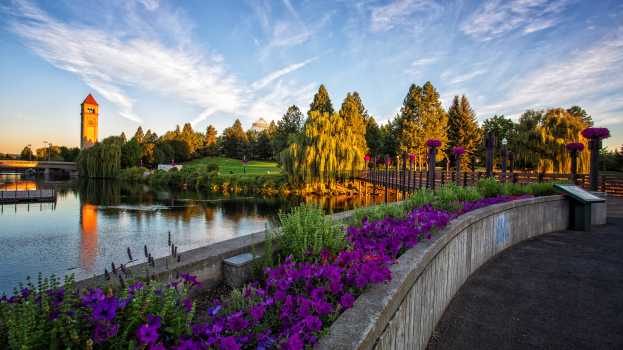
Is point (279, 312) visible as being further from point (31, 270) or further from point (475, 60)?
point (475, 60)

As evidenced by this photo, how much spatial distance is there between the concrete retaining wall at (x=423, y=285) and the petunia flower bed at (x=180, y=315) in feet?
0.37

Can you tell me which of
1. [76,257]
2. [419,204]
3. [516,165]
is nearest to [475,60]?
[419,204]

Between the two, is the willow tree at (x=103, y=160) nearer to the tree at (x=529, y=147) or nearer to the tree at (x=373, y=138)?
the tree at (x=373, y=138)

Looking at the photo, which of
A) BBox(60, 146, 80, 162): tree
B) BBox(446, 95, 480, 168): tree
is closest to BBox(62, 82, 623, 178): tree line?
BBox(446, 95, 480, 168): tree

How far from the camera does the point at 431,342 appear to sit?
2855 mm

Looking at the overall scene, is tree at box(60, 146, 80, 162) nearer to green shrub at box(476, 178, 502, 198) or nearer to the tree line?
the tree line

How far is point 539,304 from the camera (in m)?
3.61

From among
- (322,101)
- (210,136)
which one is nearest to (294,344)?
(322,101)

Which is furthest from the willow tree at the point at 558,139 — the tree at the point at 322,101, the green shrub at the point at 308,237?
the green shrub at the point at 308,237

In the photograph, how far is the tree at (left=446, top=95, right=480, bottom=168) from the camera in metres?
53.8

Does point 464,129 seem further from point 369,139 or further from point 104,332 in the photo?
point 104,332

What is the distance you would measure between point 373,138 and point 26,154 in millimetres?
121484

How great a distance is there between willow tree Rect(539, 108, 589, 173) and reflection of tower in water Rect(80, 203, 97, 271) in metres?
32.1

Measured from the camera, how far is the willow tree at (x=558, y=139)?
28.0 meters
